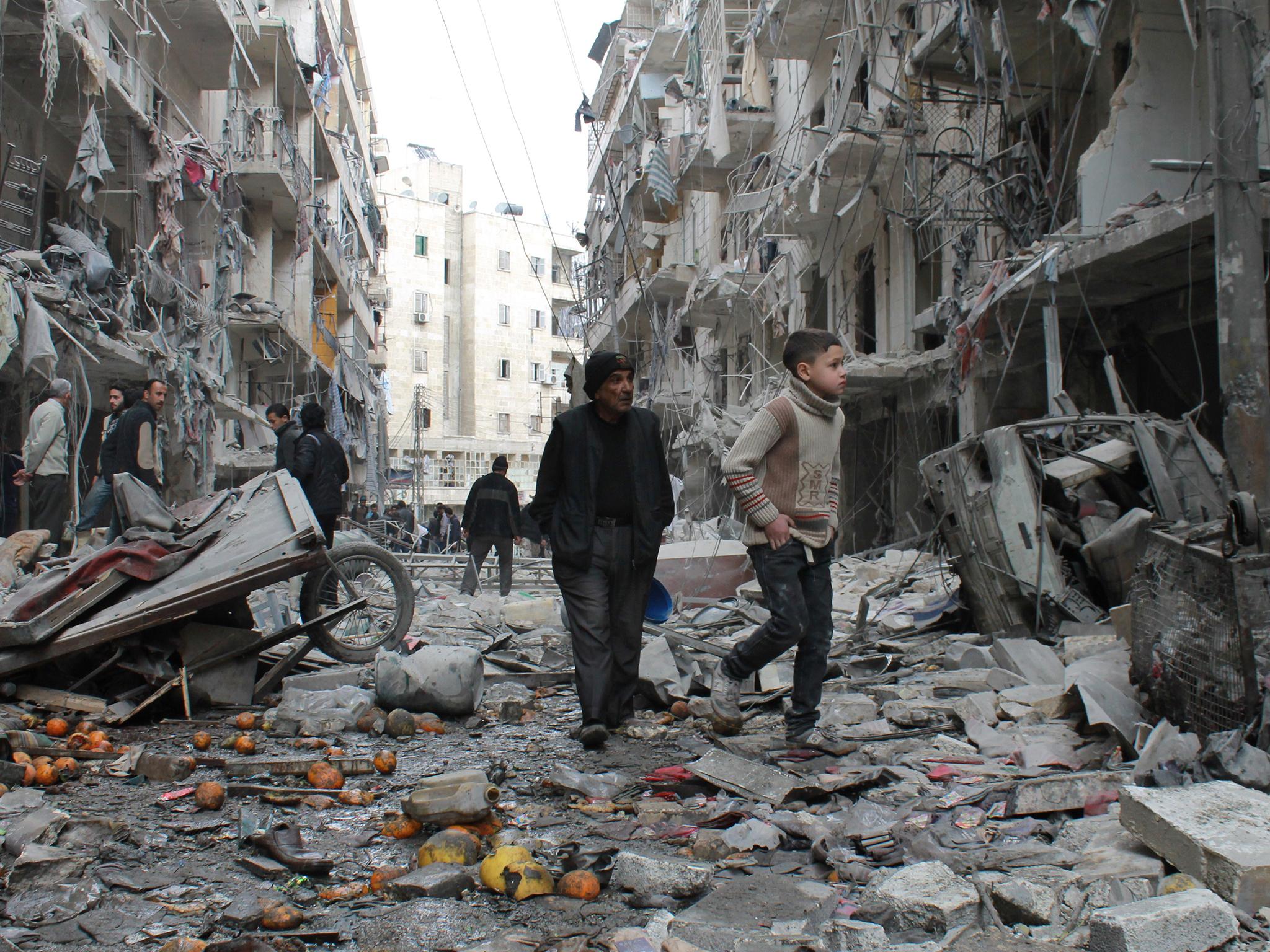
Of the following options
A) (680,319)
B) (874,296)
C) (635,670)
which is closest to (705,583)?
(635,670)

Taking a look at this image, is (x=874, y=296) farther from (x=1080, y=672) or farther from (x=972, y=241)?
(x=1080, y=672)

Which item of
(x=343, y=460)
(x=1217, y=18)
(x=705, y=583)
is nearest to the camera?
(x=1217, y=18)

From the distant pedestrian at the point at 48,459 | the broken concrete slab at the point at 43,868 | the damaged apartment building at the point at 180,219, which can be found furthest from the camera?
the damaged apartment building at the point at 180,219

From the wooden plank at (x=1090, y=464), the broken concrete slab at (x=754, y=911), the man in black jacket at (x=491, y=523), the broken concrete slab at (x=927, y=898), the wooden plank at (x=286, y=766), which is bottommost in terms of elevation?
the wooden plank at (x=286, y=766)

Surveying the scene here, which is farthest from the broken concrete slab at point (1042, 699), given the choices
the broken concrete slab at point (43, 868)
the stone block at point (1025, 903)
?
the broken concrete slab at point (43, 868)

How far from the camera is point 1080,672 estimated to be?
4.32 m

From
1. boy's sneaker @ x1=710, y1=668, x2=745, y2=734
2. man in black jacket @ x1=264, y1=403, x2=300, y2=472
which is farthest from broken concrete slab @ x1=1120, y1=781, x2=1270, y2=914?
man in black jacket @ x1=264, y1=403, x2=300, y2=472

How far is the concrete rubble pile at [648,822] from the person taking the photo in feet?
→ 7.64

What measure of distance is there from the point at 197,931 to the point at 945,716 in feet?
10.8

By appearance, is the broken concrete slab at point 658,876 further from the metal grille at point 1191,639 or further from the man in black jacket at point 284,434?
the man in black jacket at point 284,434

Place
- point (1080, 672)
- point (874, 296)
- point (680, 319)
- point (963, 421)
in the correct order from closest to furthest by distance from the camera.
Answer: point (1080, 672) → point (963, 421) → point (874, 296) → point (680, 319)

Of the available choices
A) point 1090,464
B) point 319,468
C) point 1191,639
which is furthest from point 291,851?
point 1090,464

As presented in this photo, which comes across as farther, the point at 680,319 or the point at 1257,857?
the point at 680,319

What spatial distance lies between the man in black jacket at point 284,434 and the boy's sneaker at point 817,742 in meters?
5.00
